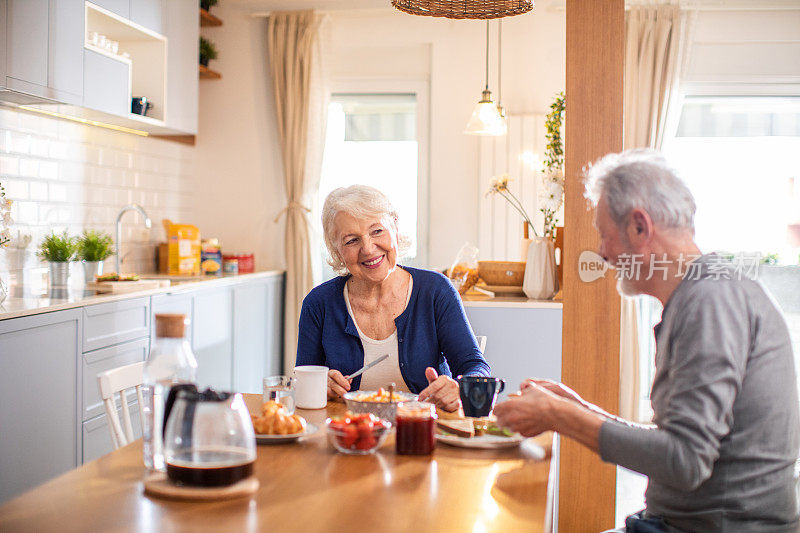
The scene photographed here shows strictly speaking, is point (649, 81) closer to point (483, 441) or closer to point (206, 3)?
point (206, 3)

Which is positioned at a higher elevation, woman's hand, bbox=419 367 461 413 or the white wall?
the white wall

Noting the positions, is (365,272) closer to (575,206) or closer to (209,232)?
(575,206)

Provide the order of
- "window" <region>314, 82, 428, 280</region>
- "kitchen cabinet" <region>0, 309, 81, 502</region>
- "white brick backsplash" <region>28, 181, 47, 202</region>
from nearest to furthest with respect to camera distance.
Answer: "kitchen cabinet" <region>0, 309, 81, 502</region> < "white brick backsplash" <region>28, 181, 47, 202</region> < "window" <region>314, 82, 428, 280</region>

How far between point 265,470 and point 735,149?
4645 mm

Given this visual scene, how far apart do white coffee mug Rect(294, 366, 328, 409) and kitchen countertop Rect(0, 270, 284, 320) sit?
4.30 feet

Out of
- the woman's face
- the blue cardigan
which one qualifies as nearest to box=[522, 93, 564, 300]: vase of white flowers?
the blue cardigan

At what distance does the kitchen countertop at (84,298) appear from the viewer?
2764 millimetres

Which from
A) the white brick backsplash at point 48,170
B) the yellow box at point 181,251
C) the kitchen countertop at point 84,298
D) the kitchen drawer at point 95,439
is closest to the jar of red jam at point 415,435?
the kitchen countertop at point 84,298

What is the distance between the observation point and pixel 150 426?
Answer: 1.35 metres

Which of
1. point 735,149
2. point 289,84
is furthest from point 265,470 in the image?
Result: point 735,149

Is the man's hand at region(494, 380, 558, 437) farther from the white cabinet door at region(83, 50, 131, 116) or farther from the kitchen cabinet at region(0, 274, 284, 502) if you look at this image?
the white cabinet door at region(83, 50, 131, 116)

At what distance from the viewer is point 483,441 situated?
61.5 inches

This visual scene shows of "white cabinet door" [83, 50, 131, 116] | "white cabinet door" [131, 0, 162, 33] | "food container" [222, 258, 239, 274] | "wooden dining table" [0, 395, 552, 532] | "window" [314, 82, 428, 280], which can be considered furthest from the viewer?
"window" [314, 82, 428, 280]

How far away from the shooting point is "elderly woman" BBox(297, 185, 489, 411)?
2.29 metres
